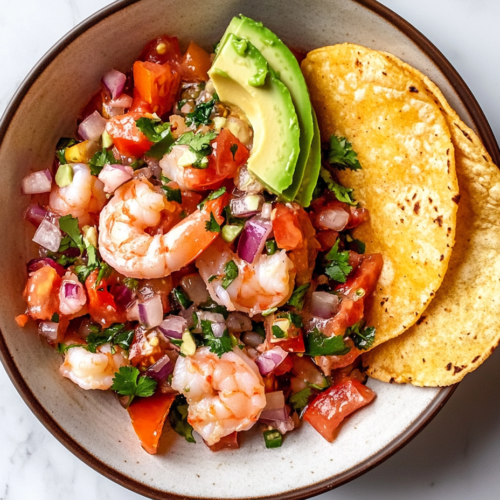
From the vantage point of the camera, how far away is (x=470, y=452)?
3289mm

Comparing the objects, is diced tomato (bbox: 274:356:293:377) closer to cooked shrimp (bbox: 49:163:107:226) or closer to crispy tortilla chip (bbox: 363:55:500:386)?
crispy tortilla chip (bbox: 363:55:500:386)

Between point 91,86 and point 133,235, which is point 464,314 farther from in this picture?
point 91,86

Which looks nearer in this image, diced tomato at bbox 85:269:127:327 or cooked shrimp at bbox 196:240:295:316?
cooked shrimp at bbox 196:240:295:316

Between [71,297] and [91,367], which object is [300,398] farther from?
[71,297]

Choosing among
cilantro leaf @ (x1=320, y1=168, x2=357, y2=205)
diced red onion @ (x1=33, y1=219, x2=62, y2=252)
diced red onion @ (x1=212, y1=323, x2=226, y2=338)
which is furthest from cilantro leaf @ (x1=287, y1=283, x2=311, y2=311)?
diced red onion @ (x1=33, y1=219, x2=62, y2=252)

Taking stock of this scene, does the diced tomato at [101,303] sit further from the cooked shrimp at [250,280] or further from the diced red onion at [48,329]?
the cooked shrimp at [250,280]

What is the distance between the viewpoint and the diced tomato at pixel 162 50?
9.31ft

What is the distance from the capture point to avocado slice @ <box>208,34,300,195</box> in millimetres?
2383

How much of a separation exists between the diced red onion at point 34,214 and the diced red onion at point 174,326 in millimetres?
850

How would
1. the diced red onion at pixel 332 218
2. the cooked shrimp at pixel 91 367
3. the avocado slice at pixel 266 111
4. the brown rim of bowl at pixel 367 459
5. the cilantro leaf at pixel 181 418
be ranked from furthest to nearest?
the cilantro leaf at pixel 181 418 → the diced red onion at pixel 332 218 → the cooked shrimp at pixel 91 367 → the brown rim of bowl at pixel 367 459 → the avocado slice at pixel 266 111

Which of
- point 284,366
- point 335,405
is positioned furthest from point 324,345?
point 335,405

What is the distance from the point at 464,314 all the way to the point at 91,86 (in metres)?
2.23

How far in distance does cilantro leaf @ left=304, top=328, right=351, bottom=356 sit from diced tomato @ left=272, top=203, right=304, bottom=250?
1.82 feet

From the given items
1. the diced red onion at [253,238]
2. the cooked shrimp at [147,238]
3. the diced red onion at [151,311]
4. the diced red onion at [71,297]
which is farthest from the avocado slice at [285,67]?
the diced red onion at [71,297]
